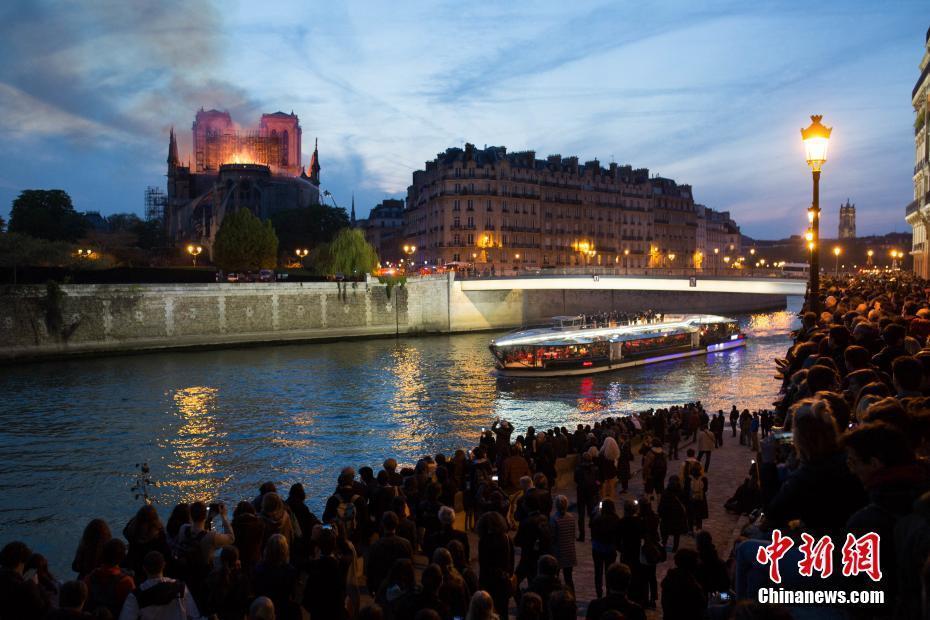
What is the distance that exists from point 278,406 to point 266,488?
22847 millimetres

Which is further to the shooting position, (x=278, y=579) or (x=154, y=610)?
(x=278, y=579)

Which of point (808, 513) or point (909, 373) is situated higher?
point (909, 373)

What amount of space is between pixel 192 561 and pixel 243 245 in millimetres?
64883

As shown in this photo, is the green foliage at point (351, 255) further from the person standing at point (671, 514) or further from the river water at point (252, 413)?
the person standing at point (671, 514)

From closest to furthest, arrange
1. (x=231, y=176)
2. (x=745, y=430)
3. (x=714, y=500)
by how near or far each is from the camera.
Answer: (x=714, y=500) → (x=745, y=430) → (x=231, y=176)

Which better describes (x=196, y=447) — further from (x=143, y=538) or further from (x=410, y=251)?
(x=410, y=251)

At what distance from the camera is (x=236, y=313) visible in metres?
52.4

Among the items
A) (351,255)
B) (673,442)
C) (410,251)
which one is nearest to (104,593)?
(673,442)

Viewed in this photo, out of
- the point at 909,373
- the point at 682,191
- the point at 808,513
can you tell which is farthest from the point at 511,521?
the point at 682,191

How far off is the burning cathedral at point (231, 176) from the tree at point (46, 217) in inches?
769

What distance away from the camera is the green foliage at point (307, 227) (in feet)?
288

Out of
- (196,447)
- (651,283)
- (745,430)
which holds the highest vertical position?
(651,283)

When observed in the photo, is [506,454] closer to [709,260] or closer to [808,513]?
[808,513]

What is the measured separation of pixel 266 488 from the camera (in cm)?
843
